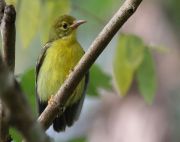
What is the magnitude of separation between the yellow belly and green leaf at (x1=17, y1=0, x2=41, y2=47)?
117 centimetres

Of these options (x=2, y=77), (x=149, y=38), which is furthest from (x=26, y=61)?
(x=2, y=77)

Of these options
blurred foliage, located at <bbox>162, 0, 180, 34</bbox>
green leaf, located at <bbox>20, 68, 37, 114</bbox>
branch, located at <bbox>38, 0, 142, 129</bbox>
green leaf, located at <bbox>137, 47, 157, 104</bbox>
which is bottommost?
blurred foliage, located at <bbox>162, 0, 180, 34</bbox>


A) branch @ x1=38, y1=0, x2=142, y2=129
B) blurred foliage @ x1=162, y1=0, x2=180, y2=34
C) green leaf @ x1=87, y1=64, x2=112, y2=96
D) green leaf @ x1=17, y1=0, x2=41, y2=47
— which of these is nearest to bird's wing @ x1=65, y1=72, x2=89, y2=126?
green leaf @ x1=87, y1=64, x2=112, y2=96

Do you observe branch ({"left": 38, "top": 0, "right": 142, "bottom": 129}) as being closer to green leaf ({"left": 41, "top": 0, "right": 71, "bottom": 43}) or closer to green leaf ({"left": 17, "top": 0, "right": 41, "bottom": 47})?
green leaf ({"left": 17, "top": 0, "right": 41, "bottom": 47})

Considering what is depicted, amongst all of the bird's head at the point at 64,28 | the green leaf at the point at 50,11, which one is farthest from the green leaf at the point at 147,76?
the bird's head at the point at 64,28

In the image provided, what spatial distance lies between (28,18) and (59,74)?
1190 mm

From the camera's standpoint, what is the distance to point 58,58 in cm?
455

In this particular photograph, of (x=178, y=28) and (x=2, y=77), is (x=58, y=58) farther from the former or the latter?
(x=2, y=77)

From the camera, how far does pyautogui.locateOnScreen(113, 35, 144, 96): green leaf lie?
317cm

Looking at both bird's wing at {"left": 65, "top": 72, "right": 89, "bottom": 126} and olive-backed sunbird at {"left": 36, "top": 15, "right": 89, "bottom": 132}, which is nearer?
bird's wing at {"left": 65, "top": 72, "right": 89, "bottom": 126}

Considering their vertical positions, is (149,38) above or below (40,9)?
below

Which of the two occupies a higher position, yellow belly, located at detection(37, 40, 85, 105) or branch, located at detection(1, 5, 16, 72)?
branch, located at detection(1, 5, 16, 72)

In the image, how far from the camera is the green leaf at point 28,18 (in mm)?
3240

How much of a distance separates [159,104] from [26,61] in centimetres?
269
